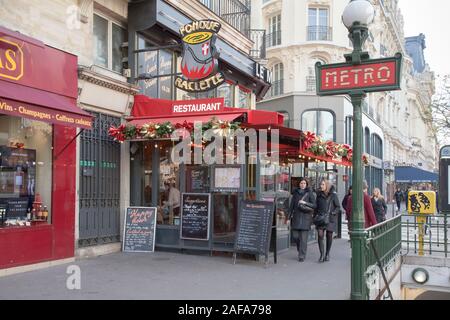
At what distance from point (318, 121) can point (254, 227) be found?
22.6 metres

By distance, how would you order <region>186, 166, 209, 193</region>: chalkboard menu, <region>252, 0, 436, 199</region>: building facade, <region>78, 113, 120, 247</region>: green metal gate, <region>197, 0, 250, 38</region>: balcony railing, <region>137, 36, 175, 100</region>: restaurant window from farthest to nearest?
<region>252, 0, 436, 199</region>: building facade
<region>197, 0, 250, 38</region>: balcony railing
<region>137, 36, 175, 100</region>: restaurant window
<region>186, 166, 209, 193</region>: chalkboard menu
<region>78, 113, 120, 247</region>: green metal gate

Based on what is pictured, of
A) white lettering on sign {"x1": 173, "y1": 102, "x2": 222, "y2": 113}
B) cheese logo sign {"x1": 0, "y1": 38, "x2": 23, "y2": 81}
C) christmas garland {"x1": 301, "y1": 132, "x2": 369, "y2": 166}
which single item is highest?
cheese logo sign {"x1": 0, "y1": 38, "x2": 23, "y2": 81}

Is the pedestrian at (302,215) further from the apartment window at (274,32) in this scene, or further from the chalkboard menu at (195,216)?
the apartment window at (274,32)

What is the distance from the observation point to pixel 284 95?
31312 mm

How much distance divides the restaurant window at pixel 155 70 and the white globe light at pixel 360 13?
5.47m

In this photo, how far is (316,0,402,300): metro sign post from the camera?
6.44m

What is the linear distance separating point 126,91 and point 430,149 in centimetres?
9513

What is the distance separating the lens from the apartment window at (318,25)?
103 feet

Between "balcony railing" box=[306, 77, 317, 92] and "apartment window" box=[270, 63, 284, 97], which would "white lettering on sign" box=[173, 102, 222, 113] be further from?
"apartment window" box=[270, 63, 284, 97]

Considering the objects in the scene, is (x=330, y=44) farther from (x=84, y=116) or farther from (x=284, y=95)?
(x=84, y=116)

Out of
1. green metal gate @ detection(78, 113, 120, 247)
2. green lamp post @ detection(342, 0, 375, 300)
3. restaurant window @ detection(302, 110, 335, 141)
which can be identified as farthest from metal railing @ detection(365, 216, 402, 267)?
restaurant window @ detection(302, 110, 335, 141)

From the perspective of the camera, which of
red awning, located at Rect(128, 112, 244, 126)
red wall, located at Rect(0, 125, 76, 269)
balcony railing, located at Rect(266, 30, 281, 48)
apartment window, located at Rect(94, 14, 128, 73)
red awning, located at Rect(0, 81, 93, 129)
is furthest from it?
balcony railing, located at Rect(266, 30, 281, 48)

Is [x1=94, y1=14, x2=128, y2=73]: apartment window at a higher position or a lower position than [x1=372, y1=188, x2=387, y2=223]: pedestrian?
higher

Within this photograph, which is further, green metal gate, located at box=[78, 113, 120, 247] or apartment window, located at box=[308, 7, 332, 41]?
apartment window, located at box=[308, 7, 332, 41]
